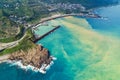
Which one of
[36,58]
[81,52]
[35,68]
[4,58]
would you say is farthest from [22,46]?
[81,52]

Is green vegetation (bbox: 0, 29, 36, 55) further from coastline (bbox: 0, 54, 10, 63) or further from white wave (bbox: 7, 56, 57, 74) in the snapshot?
white wave (bbox: 7, 56, 57, 74)

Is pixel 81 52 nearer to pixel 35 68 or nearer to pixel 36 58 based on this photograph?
pixel 36 58

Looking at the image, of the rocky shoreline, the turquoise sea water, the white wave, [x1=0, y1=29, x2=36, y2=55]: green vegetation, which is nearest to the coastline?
the rocky shoreline

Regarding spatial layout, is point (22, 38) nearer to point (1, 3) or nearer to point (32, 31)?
point (32, 31)

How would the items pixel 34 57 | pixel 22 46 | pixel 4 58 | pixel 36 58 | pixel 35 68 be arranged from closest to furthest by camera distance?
pixel 35 68
pixel 36 58
pixel 34 57
pixel 4 58
pixel 22 46

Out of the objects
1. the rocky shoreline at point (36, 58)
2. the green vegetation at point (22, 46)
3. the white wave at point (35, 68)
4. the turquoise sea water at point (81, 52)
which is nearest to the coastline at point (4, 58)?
the rocky shoreline at point (36, 58)
